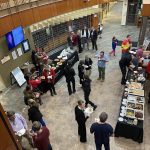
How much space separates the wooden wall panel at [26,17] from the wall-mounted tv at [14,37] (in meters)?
0.42

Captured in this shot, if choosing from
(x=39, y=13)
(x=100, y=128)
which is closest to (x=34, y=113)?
(x=100, y=128)

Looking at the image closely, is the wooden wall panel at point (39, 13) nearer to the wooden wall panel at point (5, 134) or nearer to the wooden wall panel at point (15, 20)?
the wooden wall panel at point (15, 20)

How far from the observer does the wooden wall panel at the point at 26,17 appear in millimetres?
9921

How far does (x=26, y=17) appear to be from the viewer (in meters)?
10.2

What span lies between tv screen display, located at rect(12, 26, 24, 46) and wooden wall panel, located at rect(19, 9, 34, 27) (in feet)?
1.35

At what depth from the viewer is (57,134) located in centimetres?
703

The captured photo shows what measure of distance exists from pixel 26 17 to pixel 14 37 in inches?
54.8

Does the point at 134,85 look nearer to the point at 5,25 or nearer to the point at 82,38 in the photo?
the point at 5,25

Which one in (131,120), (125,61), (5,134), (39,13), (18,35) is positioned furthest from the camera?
(39,13)

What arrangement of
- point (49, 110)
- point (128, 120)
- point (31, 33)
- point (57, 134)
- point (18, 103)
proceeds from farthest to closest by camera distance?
point (31, 33)
point (18, 103)
point (49, 110)
point (57, 134)
point (128, 120)

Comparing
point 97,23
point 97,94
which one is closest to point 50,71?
point 97,94

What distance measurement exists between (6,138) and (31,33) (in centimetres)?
1024

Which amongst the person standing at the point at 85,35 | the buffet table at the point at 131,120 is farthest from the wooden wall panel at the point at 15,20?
the buffet table at the point at 131,120

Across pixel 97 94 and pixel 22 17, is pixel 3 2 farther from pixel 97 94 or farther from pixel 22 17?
pixel 97 94
